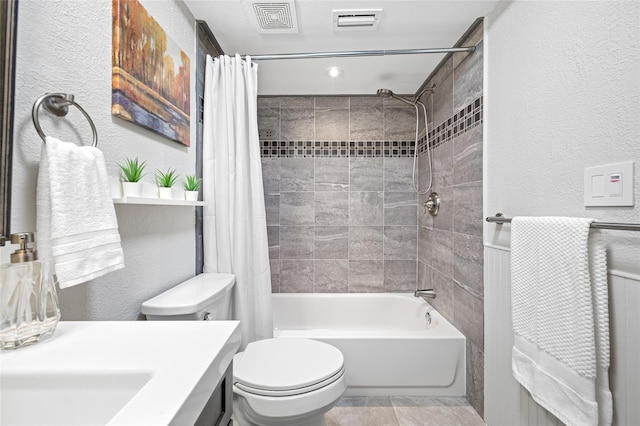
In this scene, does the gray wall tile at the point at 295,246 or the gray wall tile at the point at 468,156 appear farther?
the gray wall tile at the point at 295,246

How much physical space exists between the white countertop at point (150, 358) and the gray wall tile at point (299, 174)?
207cm

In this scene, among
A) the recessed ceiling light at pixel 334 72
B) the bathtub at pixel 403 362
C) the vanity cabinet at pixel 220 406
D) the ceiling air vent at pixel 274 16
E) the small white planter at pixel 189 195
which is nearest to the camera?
the vanity cabinet at pixel 220 406

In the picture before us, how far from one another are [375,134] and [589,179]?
6.24 ft

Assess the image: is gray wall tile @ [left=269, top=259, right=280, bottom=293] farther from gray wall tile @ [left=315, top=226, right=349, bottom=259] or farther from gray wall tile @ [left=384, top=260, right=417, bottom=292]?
gray wall tile @ [left=384, top=260, right=417, bottom=292]

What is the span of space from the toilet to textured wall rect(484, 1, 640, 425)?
0.83 m

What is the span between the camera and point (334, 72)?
2.25 metres

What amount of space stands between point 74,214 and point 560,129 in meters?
1.55

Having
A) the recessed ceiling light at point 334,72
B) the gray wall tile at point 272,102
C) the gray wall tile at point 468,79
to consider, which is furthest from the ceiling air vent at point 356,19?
the gray wall tile at point 272,102

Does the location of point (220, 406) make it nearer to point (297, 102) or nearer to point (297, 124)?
point (297, 124)

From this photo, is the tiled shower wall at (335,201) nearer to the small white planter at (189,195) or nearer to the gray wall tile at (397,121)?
the gray wall tile at (397,121)

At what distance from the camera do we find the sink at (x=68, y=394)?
50 centimetres

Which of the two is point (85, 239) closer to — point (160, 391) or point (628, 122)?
point (160, 391)

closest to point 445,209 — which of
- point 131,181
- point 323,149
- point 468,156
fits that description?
point 468,156

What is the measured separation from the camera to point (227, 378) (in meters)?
0.69
